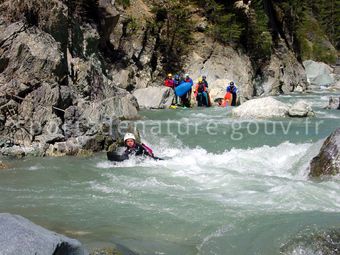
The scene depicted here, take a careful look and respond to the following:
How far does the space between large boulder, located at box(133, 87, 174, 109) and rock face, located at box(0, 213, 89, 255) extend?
15.8 metres

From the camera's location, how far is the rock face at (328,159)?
965cm

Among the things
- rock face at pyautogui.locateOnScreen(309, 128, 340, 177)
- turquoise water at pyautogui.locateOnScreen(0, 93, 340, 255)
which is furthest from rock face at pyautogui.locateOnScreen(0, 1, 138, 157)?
rock face at pyautogui.locateOnScreen(309, 128, 340, 177)

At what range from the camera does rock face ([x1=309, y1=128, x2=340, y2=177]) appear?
965 centimetres

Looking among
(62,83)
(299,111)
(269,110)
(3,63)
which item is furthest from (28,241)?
(299,111)

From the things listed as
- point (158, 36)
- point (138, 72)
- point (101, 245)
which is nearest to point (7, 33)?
point (101, 245)

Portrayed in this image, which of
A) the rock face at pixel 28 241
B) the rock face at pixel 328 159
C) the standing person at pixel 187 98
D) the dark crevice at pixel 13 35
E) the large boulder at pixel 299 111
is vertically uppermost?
the dark crevice at pixel 13 35

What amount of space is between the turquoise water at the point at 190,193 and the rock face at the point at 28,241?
1318 millimetres

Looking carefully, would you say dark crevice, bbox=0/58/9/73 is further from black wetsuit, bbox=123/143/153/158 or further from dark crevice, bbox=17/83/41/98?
black wetsuit, bbox=123/143/153/158

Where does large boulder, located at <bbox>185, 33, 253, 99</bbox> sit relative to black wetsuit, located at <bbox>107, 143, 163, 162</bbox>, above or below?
above

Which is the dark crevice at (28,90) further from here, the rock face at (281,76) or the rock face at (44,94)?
the rock face at (281,76)

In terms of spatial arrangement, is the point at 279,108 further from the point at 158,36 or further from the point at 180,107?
the point at 158,36

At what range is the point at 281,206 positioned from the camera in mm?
7426

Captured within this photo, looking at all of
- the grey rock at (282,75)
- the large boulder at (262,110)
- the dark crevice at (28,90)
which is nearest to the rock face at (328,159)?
the large boulder at (262,110)

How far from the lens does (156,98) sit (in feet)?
65.2
